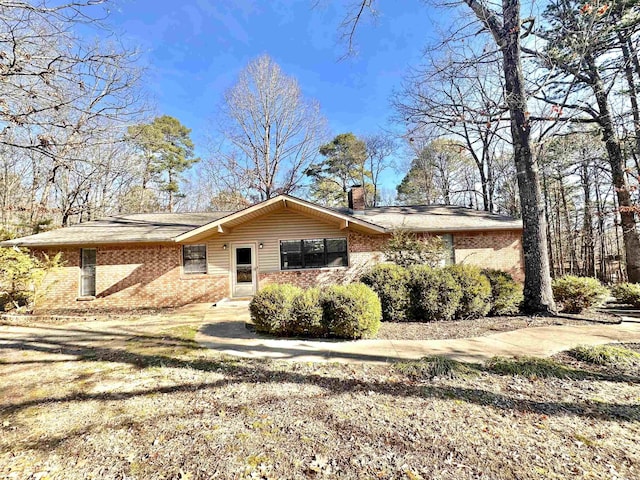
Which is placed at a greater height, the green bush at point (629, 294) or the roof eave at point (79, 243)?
the roof eave at point (79, 243)

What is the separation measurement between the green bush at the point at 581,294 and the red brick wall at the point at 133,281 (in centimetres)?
1048

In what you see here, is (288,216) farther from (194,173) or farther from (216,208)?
(194,173)

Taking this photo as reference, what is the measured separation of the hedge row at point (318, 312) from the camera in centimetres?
548

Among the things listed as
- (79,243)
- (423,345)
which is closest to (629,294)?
(423,345)

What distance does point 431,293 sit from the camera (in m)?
6.79

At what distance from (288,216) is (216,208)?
516 inches

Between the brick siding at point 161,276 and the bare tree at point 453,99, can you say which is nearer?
the bare tree at point 453,99

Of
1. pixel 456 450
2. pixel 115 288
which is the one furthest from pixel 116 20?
pixel 115 288

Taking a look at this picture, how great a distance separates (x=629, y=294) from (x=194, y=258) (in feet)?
44.6

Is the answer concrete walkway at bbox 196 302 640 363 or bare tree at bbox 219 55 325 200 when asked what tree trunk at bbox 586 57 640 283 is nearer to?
concrete walkway at bbox 196 302 640 363

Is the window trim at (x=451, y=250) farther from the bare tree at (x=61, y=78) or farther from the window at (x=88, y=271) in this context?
the window at (x=88, y=271)

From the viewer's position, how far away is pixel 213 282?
10.5 meters

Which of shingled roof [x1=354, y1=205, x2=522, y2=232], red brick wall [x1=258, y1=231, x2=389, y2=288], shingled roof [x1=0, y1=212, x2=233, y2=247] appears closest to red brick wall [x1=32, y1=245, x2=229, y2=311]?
shingled roof [x1=0, y1=212, x2=233, y2=247]

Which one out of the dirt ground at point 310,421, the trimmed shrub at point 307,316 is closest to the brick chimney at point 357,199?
the trimmed shrub at point 307,316
